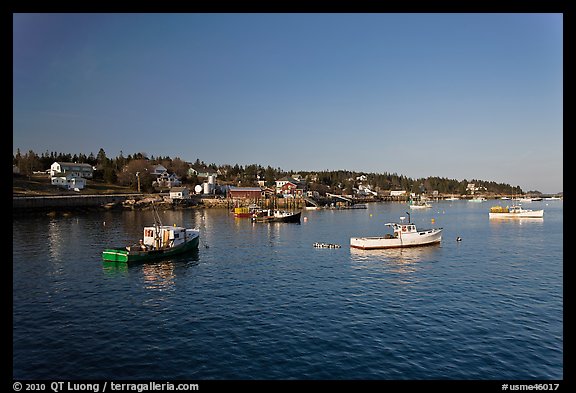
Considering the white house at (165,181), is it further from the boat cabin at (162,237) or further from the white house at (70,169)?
the boat cabin at (162,237)

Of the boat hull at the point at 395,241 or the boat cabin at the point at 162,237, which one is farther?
the boat hull at the point at 395,241

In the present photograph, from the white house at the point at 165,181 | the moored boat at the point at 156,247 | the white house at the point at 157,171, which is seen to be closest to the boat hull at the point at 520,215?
the moored boat at the point at 156,247

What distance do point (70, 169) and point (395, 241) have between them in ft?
487

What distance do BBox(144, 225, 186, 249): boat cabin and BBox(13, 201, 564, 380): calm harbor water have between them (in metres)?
2.82

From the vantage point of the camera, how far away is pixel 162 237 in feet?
160

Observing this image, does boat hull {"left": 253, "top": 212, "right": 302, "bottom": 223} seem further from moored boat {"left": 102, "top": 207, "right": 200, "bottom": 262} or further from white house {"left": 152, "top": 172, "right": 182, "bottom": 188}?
white house {"left": 152, "top": 172, "right": 182, "bottom": 188}

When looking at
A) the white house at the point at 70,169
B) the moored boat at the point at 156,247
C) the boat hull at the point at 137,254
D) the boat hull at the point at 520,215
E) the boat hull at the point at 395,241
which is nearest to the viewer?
the boat hull at the point at 137,254

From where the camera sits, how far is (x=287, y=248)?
2232 inches

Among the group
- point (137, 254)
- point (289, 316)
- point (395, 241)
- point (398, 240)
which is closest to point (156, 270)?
point (137, 254)

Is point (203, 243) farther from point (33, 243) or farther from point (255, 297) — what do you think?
point (255, 297)

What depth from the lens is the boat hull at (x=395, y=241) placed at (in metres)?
54.0

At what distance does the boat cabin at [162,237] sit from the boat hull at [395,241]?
2491 cm

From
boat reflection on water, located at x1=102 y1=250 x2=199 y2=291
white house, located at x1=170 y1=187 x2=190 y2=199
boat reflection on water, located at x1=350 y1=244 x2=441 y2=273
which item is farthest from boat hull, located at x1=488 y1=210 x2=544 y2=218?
white house, located at x1=170 y1=187 x2=190 y2=199

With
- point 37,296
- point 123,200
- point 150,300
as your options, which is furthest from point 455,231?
point 123,200
